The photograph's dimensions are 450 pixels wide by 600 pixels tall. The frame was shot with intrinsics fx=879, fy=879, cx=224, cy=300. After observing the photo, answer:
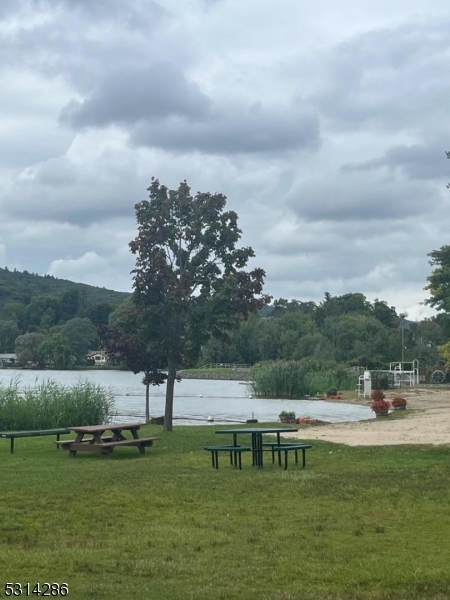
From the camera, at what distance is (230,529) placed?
8688 millimetres

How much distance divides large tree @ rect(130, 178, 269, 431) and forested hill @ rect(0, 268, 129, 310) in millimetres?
121697

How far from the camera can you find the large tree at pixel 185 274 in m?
21.1

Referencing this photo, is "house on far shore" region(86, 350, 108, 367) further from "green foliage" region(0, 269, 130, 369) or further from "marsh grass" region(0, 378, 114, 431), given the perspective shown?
"marsh grass" region(0, 378, 114, 431)

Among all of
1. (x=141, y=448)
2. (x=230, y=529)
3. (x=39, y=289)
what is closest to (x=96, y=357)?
(x=39, y=289)

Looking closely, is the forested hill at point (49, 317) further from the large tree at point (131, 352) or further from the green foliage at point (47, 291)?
the large tree at point (131, 352)

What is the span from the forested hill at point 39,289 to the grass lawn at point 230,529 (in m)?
131

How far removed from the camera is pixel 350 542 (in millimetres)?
8031

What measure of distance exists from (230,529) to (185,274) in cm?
1288

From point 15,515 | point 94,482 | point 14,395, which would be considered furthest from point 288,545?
point 14,395

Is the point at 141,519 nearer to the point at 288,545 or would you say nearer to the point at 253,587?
the point at 288,545

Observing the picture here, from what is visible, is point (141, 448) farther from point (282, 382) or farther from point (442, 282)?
point (282, 382)

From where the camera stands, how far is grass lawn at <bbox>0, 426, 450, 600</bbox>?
6605 millimetres

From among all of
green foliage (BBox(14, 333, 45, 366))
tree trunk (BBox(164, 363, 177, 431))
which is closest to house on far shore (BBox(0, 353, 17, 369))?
green foliage (BBox(14, 333, 45, 366))

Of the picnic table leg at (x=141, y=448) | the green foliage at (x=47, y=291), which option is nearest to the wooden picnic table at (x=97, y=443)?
the picnic table leg at (x=141, y=448)
